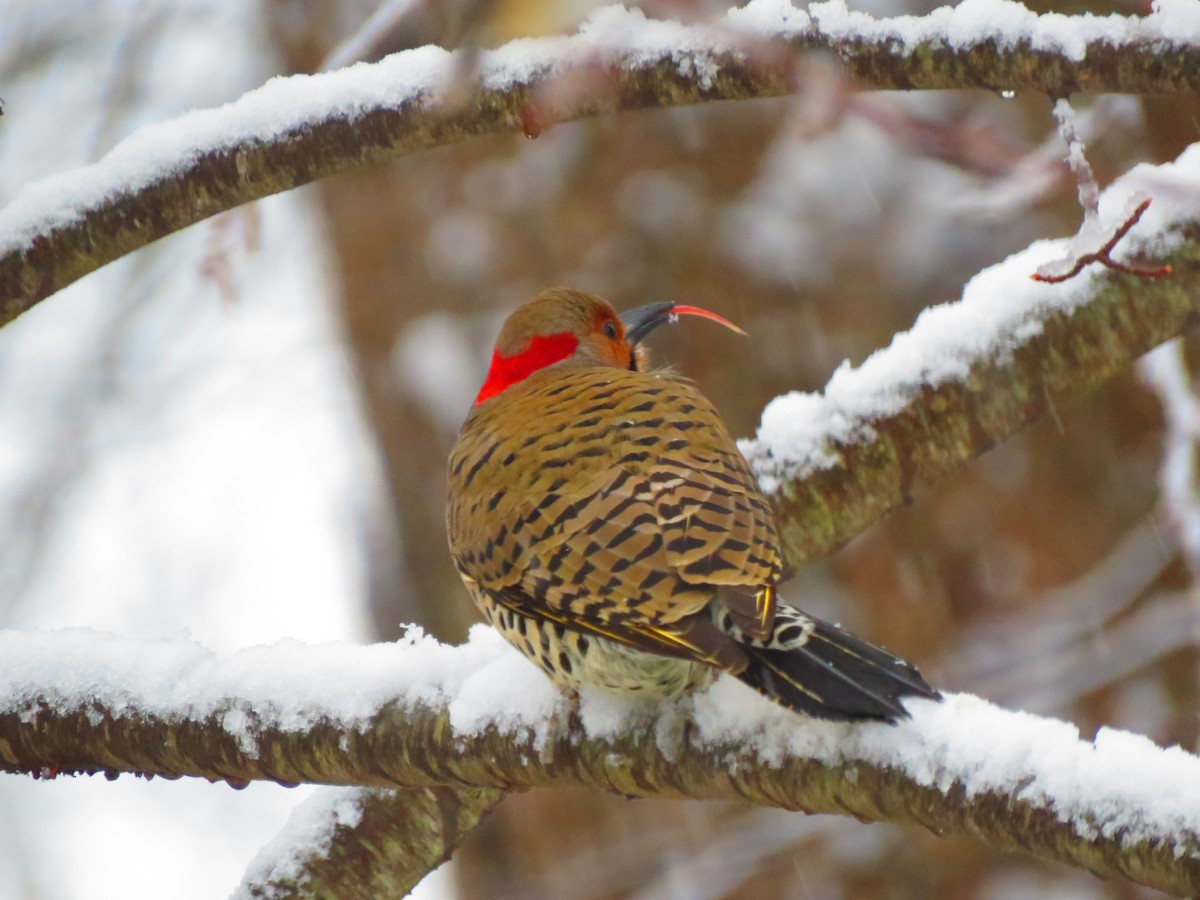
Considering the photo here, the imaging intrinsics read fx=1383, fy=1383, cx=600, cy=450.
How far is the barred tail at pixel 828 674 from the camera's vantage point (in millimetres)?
2062

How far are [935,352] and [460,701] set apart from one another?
1.34 m

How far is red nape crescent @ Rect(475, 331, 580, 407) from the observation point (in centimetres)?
374

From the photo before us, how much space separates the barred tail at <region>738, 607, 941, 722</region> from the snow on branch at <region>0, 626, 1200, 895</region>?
1.4 inches

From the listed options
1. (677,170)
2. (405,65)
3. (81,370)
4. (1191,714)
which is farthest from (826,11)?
(81,370)

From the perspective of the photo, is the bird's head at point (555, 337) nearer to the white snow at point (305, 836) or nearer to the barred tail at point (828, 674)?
the white snow at point (305, 836)

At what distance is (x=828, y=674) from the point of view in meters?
2.12

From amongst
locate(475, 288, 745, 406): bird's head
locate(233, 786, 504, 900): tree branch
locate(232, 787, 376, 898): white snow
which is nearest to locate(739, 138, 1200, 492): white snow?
locate(475, 288, 745, 406): bird's head

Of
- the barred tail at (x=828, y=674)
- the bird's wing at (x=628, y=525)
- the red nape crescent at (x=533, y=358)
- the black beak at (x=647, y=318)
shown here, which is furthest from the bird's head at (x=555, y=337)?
the barred tail at (x=828, y=674)

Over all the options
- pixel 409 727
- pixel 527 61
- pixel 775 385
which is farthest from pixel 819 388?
pixel 409 727

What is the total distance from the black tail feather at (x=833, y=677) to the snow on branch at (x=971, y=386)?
706 mm

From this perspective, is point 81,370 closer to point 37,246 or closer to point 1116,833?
point 37,246

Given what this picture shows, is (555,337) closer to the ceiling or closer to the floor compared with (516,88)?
closer to the ceiling

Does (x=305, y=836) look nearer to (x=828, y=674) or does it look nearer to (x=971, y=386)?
(x=828, y=674)

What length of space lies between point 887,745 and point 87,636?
141cm
